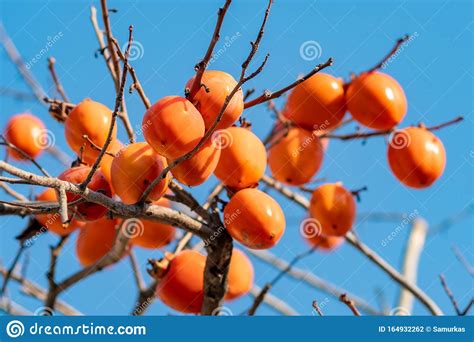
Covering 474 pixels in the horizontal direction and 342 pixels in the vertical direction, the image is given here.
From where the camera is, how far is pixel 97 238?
2.86 m

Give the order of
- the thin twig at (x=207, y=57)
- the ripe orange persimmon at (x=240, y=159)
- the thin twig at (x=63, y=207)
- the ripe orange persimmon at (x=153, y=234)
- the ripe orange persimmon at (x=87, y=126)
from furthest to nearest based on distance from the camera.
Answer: the ripe orange persimmon at (x=153, y=234) < the ripe orange persimmon at (x=87, y=126) < the ripe orange persimmon at (x=240, y=159) < the thin twig at (x=207, y=57) < the thin twig at (x=63, y=207)

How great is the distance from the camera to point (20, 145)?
3.34m

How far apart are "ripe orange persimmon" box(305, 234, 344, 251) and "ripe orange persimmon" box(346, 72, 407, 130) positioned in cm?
57

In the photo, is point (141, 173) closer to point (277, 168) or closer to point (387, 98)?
point (277, 168)

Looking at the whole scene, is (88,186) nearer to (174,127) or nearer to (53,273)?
(174,127)

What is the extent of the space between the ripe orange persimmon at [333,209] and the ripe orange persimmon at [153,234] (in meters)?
0.61

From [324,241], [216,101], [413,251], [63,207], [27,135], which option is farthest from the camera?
[413,251]

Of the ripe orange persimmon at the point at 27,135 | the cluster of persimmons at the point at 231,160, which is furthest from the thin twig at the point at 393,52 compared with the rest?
the ripe orange persimmon at the point at 27,135

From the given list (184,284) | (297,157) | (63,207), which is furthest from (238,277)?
(63,207)

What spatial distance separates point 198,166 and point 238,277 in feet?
2.56

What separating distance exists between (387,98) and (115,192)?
1256 mm

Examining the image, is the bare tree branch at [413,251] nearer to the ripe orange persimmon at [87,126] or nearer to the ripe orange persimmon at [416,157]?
the ripe orange persimmon at [416,157]

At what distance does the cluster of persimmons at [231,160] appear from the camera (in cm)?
213
